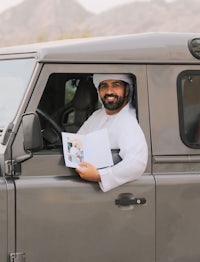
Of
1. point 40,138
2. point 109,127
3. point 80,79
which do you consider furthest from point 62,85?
point 40,138

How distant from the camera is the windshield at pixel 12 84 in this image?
4852mm

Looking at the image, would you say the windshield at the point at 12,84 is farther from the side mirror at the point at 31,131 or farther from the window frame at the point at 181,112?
the window frame at the point at 181,112

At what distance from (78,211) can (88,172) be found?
25cm

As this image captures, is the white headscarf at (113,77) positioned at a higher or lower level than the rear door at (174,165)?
higher

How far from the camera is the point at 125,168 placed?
4781mm

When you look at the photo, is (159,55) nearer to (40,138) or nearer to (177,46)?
(177,46)

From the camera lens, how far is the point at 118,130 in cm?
495

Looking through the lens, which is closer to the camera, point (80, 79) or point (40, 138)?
point (40, 138)

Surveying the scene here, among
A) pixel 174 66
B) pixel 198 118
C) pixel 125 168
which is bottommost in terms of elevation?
pixel 125 168

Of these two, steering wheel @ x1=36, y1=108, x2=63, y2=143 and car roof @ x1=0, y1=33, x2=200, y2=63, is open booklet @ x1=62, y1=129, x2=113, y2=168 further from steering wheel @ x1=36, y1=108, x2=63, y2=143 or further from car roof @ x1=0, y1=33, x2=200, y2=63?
car roof @ x1=0, y1=33, x2=200, y2=63

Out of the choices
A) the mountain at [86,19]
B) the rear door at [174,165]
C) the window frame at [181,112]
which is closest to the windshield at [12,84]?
the rear door at [174,165]

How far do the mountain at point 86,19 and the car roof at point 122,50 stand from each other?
24503 mm

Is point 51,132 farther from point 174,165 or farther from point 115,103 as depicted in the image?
point 174,165

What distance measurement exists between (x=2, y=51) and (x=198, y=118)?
1468 millimetres
